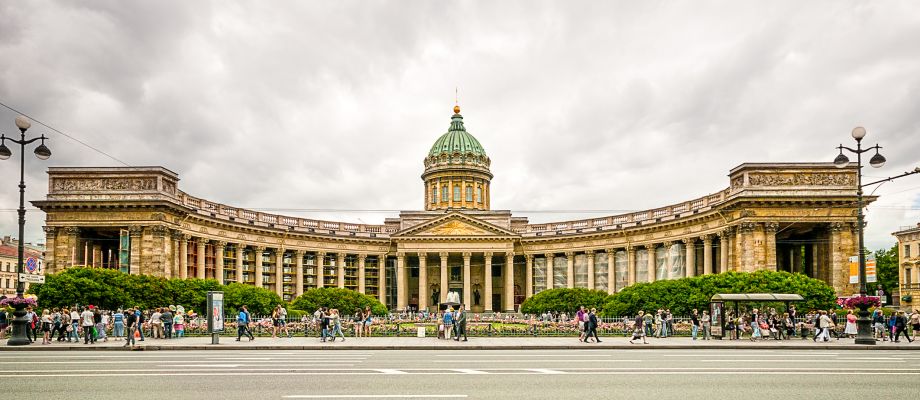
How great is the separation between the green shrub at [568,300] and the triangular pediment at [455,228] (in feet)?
51.2

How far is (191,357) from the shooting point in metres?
23.6

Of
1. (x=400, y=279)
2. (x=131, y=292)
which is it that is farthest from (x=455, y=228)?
(x=131, y=292)

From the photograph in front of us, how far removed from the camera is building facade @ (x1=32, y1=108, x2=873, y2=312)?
5475 centimetres

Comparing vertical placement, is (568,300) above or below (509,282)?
below

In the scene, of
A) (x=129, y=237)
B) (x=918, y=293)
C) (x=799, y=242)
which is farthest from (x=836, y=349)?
(x=918, y=293)

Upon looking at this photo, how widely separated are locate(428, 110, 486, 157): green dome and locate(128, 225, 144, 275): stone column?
1852 inches

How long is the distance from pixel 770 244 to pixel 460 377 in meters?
44.5

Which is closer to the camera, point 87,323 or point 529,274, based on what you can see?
point 87,323

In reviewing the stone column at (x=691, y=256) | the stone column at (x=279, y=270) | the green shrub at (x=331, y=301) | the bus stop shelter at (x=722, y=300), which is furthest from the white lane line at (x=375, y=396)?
the stone column at (x=279, y=270)

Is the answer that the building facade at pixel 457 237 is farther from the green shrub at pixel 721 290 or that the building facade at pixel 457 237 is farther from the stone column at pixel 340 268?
the green shrub at pixel 721 290

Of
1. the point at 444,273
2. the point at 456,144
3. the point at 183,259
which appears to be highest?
the point at 456,144

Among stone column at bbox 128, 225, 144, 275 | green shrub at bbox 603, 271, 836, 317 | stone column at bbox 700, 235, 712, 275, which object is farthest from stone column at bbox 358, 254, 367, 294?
green shrub at bbox 603, 271, 836, 317

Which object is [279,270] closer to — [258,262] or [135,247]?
[258,262]

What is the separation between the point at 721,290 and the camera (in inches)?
1801
